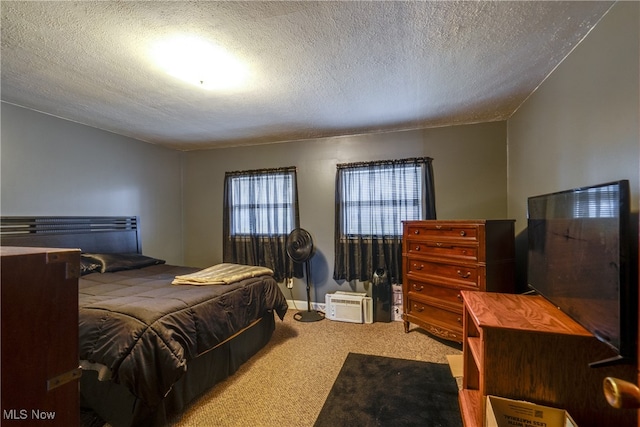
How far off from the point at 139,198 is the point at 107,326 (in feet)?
8.82

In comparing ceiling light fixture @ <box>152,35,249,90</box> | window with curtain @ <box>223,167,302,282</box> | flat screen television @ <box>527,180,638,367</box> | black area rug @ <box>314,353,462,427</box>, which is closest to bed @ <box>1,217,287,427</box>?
black area rug @ <box>314,353,462,427</box>

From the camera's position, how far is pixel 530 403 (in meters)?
1.30

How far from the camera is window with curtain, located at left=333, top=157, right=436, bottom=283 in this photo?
11.2ft

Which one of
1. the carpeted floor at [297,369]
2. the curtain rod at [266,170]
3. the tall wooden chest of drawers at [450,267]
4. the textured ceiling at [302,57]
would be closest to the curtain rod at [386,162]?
the textured ceiling at [302,57]

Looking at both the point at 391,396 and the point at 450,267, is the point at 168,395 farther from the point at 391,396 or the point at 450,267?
the point at 450,267

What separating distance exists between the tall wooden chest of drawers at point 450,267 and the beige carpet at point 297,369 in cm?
28

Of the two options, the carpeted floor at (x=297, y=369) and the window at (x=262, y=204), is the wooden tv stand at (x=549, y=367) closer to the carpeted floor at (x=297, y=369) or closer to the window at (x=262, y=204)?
the carpeted floor at (x=297, y=369)

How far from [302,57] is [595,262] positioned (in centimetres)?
191

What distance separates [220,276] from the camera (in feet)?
8.52

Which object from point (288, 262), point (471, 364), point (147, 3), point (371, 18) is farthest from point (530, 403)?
point (288, 262)

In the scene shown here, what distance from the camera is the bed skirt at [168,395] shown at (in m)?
1.65

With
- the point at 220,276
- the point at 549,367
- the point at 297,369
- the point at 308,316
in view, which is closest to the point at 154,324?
the point at 220,276

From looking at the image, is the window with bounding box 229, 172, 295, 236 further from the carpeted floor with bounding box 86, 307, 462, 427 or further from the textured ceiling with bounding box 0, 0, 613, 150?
the carpeted floor with bounding box 86, 307, 462, 427

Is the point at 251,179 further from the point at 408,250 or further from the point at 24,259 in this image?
the point at 24,259
